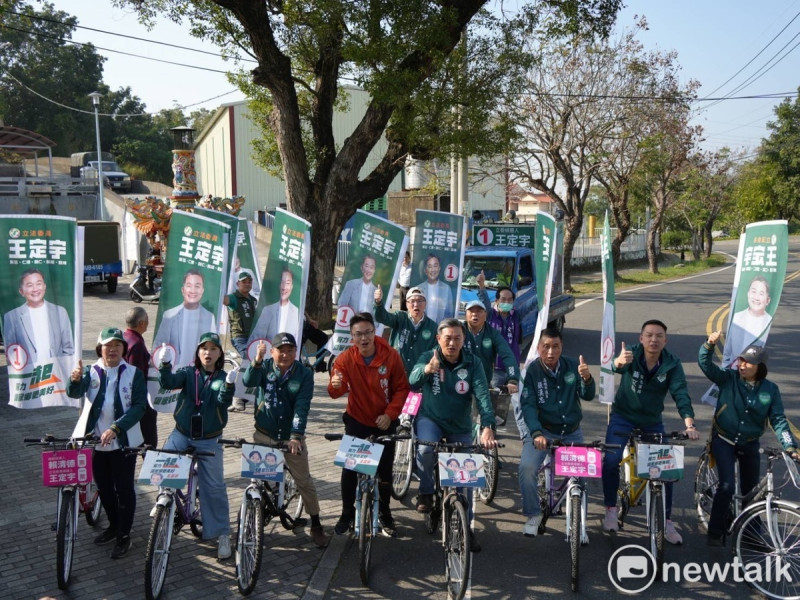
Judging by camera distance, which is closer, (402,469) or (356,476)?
(356,476)

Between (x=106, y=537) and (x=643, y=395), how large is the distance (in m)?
4.56

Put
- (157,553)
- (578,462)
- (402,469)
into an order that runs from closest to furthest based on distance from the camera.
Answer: (157,553)
(578,462)
(402,469)

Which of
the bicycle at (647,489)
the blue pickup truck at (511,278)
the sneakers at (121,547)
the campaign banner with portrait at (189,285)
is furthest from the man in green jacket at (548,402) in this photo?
the blue pickup truck at (511,278)

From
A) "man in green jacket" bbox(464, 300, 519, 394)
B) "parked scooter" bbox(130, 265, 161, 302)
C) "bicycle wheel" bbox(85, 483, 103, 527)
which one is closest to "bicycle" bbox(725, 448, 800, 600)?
"man in green jacket" bbox(464, 300, 519, 394)

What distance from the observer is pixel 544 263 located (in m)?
7.96

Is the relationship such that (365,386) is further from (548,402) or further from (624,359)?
(624,359)

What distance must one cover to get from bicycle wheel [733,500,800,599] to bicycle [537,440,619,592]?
1096mm

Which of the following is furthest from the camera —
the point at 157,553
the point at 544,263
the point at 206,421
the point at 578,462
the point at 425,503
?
the point at 544,263

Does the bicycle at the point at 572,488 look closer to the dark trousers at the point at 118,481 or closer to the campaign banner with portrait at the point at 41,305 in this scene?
the dark trousers at the point at 118,481

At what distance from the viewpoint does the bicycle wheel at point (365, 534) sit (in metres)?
5.37

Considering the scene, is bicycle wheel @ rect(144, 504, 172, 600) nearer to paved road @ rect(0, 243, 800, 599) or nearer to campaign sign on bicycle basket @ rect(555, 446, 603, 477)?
paved road @ rect(0, 243, 800, 599)

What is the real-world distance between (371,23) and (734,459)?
10175 mm

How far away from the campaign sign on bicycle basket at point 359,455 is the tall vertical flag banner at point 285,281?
1.86 meters

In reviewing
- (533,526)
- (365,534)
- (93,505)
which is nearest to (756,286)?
(533,526)
